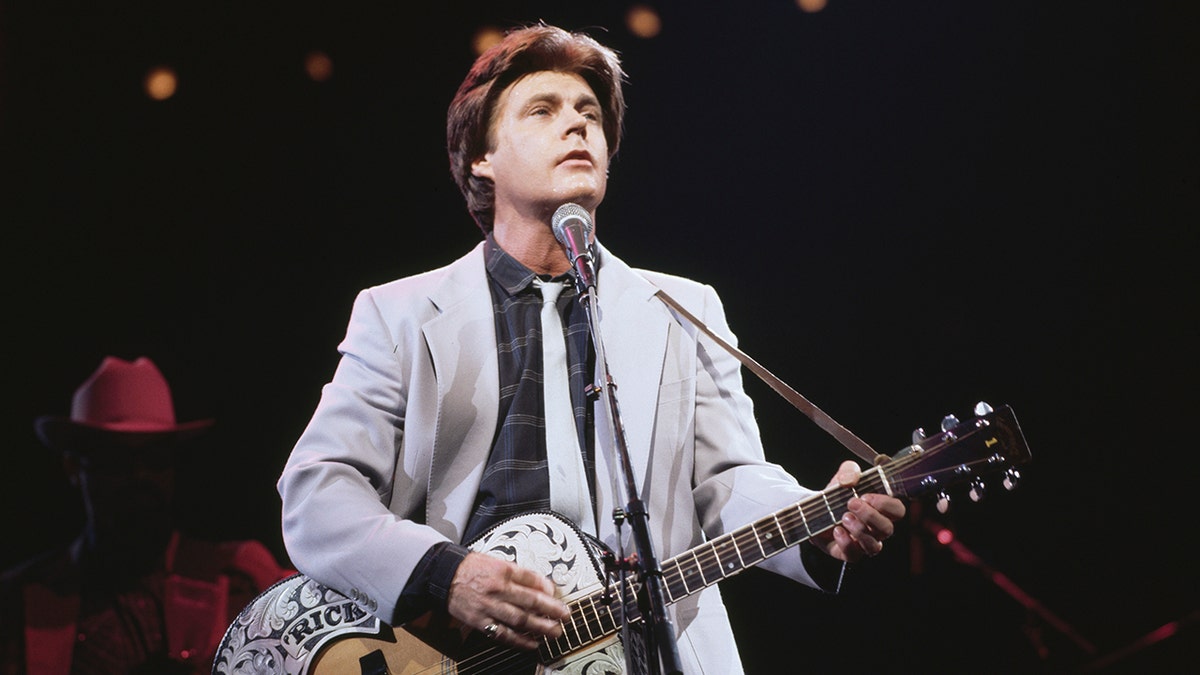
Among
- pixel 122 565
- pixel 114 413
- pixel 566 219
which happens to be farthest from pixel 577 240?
pixel 122 565

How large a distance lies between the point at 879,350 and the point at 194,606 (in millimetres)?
3982

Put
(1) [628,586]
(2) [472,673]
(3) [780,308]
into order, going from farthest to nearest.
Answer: (3) [780,308], (2) [472,673], (1) [628,586]

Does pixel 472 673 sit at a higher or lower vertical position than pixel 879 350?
lower

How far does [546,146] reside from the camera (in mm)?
3039

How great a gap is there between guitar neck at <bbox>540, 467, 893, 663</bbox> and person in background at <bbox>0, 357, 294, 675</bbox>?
2.94 metres

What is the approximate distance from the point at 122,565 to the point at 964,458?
4.28 m

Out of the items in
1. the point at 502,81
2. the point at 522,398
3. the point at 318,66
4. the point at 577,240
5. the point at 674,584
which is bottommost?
the point at 674,584

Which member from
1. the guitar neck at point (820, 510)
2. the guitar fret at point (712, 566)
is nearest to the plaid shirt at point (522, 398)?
the guitar neck at point (820, 510)

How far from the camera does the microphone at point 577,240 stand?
2133 mm

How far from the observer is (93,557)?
176 inches

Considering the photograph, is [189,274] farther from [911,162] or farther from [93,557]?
[911,162]

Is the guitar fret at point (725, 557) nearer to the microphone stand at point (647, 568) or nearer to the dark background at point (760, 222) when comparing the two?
the microphone stand at point (647, 568)

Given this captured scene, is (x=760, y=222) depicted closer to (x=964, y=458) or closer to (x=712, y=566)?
(x=964, y=458)

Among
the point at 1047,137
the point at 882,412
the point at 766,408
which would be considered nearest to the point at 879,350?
the point at 882,412
